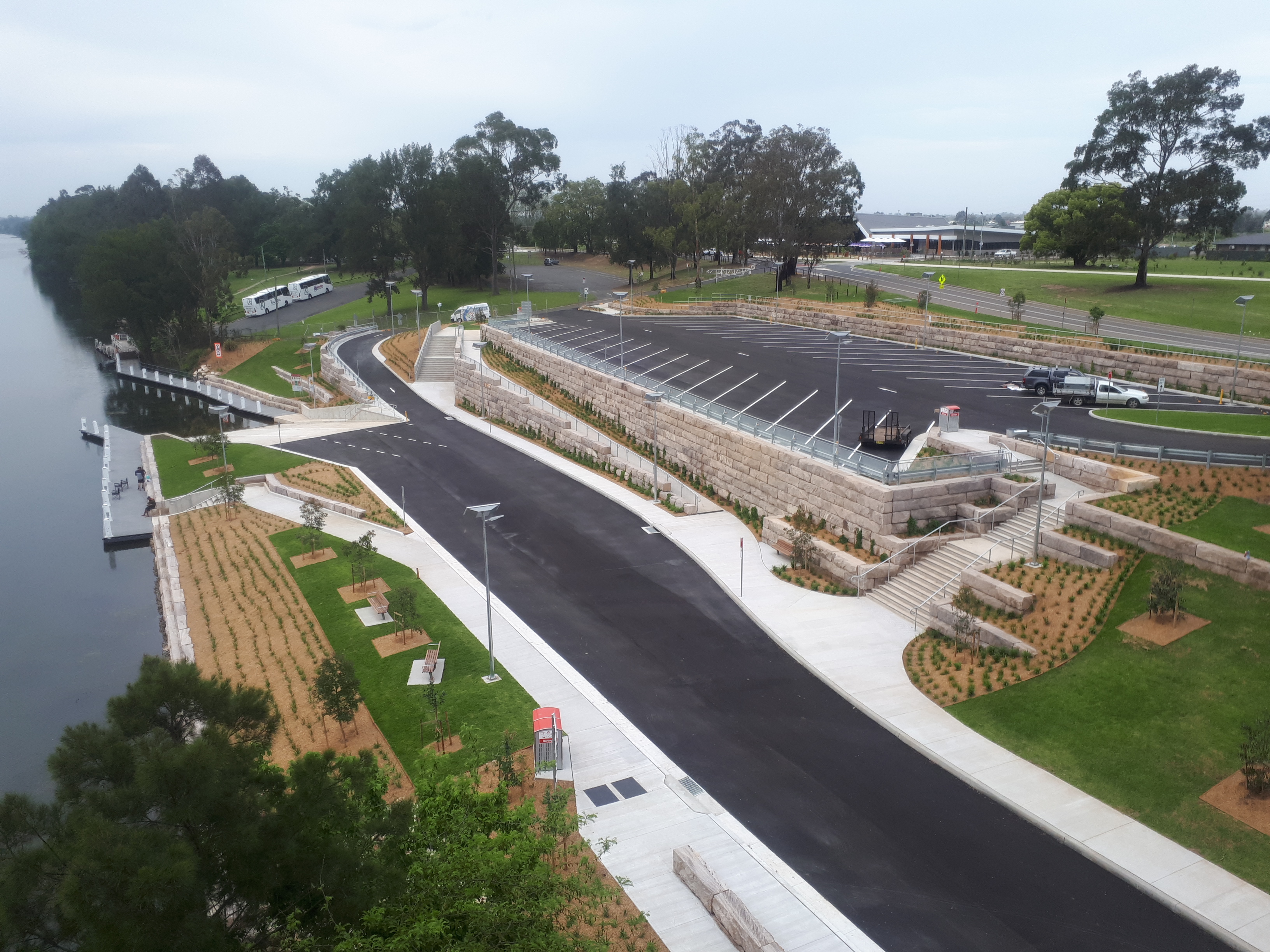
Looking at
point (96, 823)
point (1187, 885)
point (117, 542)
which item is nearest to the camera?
point (96, 823)

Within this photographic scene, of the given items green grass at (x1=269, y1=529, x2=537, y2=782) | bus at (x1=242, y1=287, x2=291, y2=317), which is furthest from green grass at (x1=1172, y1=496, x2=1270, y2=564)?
bus at (x1=242, y1=287, x2=291, y2=317)

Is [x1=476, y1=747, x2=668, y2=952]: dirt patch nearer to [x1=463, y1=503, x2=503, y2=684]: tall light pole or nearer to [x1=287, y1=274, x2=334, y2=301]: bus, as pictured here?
[x1=463, y1=503, x2=503, y2=684]: tall light pole

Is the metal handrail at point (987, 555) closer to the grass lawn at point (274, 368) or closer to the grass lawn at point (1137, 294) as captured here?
the grass lawn at point (1137, 294)

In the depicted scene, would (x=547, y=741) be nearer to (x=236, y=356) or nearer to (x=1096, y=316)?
(x=1096, y=316)

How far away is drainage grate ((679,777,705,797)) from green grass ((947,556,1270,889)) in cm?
609

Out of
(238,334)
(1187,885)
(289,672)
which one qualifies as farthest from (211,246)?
(1187,885)

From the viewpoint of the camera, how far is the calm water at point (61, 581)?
2319 centimetres

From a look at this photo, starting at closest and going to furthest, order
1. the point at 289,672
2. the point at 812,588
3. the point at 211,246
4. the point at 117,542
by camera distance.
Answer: the point at 289,672
the point at 812,588
the point at 117,542
the point at 211,246

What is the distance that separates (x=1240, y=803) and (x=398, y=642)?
1837cm

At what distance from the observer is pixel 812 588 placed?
24.4 metres

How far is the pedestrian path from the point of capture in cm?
1234

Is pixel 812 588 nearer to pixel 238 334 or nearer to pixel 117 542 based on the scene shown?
pixel 117 542

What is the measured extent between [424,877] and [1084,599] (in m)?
16.9

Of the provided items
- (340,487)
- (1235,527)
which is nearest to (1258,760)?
(1235,527)
